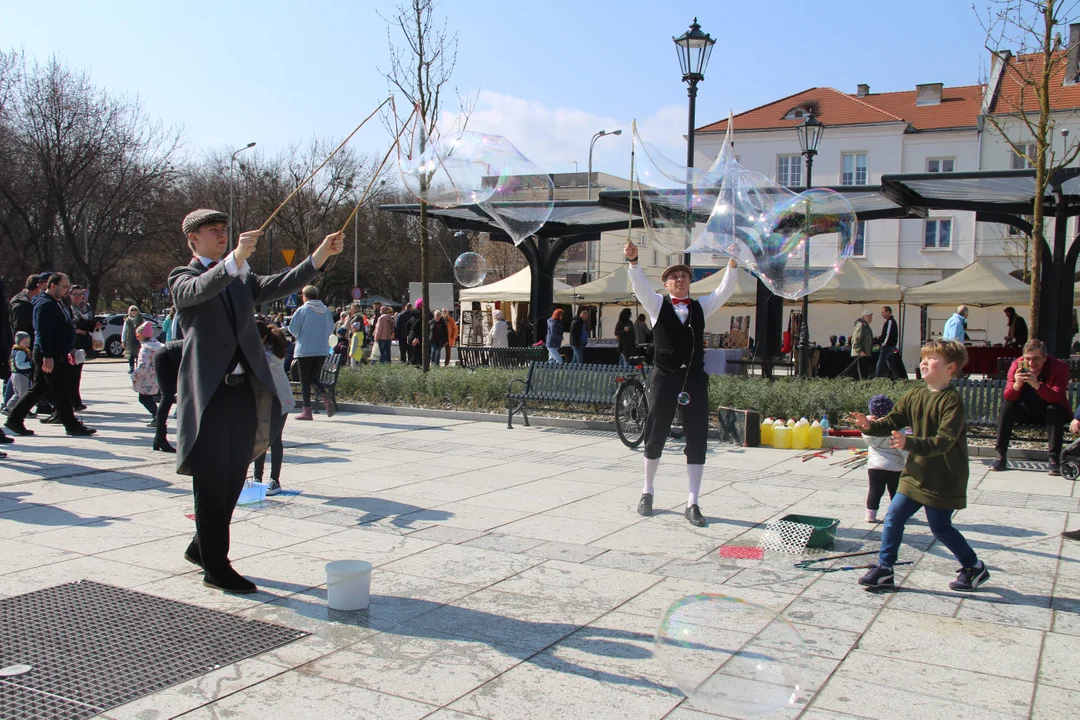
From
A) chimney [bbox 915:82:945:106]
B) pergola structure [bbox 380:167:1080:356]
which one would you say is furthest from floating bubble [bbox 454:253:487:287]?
chimney [bbox 915:82:945:106]

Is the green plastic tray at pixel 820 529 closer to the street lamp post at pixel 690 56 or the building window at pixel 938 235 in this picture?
the street lamp post at pixel 690 56

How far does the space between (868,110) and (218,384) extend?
45.0m

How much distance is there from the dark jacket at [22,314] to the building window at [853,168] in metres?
39.2

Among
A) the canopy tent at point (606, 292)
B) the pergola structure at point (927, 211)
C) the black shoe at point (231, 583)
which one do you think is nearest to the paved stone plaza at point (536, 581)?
the black shoe at point (231, 583)

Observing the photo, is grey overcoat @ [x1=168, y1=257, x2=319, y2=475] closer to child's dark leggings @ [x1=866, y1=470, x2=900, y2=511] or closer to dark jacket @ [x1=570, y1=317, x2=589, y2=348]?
child's dark leggings @ [x1=866, y1=470, x2=900, y2=511]

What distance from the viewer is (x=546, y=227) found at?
2027cm

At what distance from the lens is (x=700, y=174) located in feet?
31.2

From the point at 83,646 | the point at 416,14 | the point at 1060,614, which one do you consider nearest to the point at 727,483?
the point at 1060,614

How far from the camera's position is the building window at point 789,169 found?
4434cm

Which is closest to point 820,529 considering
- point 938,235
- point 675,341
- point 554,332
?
point 675,341

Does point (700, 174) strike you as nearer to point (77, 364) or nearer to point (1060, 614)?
point (1060, 614)

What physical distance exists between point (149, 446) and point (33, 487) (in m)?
2.46

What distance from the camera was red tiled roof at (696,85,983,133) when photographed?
43281 mm

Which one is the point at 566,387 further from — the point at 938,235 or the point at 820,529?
the point at 938,235
